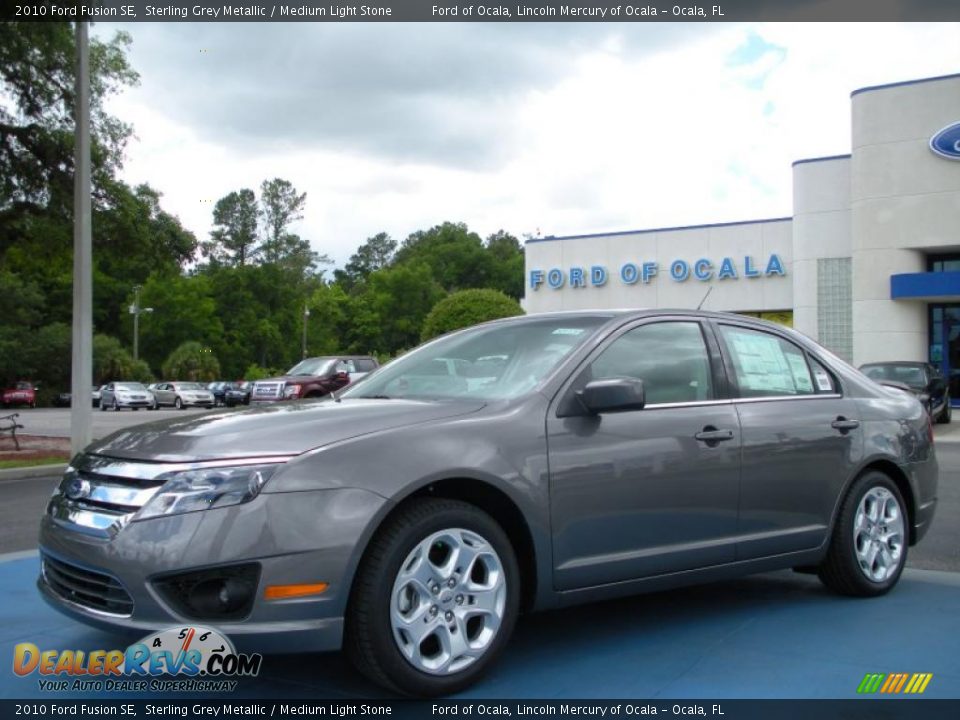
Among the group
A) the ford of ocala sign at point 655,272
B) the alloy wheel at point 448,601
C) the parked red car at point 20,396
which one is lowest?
the parked red car at point 20,396

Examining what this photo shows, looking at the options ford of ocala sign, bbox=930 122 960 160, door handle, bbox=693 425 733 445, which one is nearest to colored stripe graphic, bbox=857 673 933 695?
door handle, bbox=693 425 733 445

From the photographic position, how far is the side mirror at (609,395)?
13.7 feet

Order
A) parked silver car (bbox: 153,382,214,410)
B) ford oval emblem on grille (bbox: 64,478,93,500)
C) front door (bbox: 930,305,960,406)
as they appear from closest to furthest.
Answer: ford oval emblem on grille (bbox: 64,478,93,500)
front door (bbox: 930,305,960,406)
parked silver car (bbox: 153,382,214,410)

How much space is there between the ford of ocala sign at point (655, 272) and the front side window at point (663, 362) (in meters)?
32.9

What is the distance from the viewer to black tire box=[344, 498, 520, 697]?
3531 mm

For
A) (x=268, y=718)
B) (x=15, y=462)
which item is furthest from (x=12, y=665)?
(x=15, y=462)

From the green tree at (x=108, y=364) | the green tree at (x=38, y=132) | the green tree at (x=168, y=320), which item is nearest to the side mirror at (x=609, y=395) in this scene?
the green tree at (x=38, y=132)

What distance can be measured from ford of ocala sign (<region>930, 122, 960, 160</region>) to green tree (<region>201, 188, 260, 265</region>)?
234ft

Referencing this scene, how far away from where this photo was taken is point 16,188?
1733 cm

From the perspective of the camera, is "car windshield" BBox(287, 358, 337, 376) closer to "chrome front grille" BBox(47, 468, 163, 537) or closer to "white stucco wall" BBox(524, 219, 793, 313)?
"white stucco wall" BBox(524, 219, 793, 313)

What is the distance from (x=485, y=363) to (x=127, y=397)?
45.2 m

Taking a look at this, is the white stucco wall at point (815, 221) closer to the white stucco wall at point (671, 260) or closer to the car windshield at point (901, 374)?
the white stucco wall at point (671, 260)

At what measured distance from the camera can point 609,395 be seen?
4.19m

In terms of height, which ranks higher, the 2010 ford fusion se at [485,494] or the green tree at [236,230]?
the green tree at [236,230]
